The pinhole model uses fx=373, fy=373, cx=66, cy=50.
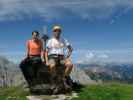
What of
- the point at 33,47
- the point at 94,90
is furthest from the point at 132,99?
the point at 33,47

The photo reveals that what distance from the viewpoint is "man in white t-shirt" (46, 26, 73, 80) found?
2620 cm

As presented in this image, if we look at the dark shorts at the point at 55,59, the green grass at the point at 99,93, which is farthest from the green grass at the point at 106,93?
the dark shorts at the point at 55,59

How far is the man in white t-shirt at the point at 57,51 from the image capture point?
26.2 m

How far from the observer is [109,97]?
85.7 feet

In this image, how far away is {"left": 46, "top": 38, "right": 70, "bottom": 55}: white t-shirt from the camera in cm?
2619

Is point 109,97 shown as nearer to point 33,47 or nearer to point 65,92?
point 65,92

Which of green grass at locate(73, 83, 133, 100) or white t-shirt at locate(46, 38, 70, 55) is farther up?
white t-shirt at locate(46, 38, 70, 55)

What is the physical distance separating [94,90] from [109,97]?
2653mm

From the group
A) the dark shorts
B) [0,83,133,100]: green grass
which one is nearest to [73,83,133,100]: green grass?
[0,83,133,100]: green grass

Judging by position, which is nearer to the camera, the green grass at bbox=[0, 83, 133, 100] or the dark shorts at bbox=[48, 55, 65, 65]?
the green grass at bbox=[0, 83, 133, 100]

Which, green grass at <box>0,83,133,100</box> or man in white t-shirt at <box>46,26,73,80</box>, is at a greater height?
man in white t-shirt at <box>46,26,73,80</box>

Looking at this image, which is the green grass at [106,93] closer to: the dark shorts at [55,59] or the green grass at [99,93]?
the green grass at [99,93]

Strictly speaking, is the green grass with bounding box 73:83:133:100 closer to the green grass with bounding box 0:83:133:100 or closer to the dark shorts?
the green grass with bounding box 0:83:133:100

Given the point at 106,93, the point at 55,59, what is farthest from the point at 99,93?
the point at 55,59
